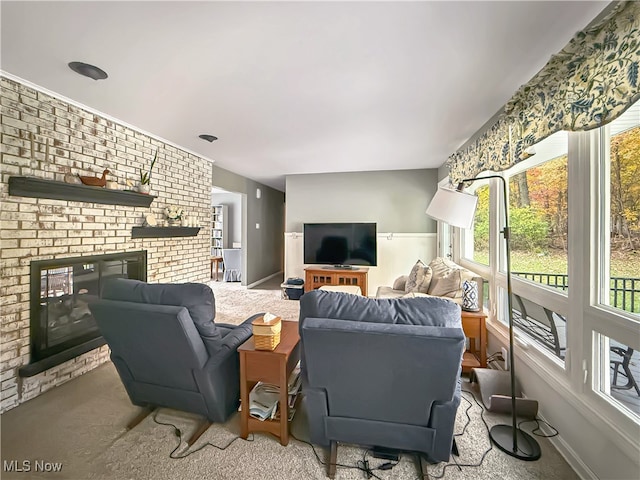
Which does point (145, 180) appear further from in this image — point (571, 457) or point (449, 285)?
point (571, 457)

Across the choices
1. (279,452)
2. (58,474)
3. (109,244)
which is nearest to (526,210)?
(279,452)

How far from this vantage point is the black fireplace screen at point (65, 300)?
215cm

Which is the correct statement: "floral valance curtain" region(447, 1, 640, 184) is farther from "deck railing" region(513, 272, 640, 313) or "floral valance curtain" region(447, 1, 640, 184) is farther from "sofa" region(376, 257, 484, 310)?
"sofa" region(376, 257, 484, 310)

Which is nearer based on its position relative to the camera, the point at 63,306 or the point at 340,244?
the point at 63,306

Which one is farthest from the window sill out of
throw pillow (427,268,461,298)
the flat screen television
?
the flat screen television

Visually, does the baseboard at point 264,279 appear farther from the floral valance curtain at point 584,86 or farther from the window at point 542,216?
the floral valance curtain at point 584,86

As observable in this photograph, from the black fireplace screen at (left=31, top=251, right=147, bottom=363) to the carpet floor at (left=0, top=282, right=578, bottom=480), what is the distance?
43 cm

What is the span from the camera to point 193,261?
4039 millimetres

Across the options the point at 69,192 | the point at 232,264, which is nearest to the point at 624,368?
the point at 69,192

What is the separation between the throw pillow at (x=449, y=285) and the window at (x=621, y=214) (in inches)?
49.2

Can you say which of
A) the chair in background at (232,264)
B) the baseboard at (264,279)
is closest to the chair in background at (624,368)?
the baseboard at (264,279)

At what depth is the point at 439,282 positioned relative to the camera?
284cm

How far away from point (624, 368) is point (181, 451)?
241cm

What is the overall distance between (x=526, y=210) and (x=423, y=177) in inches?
110
